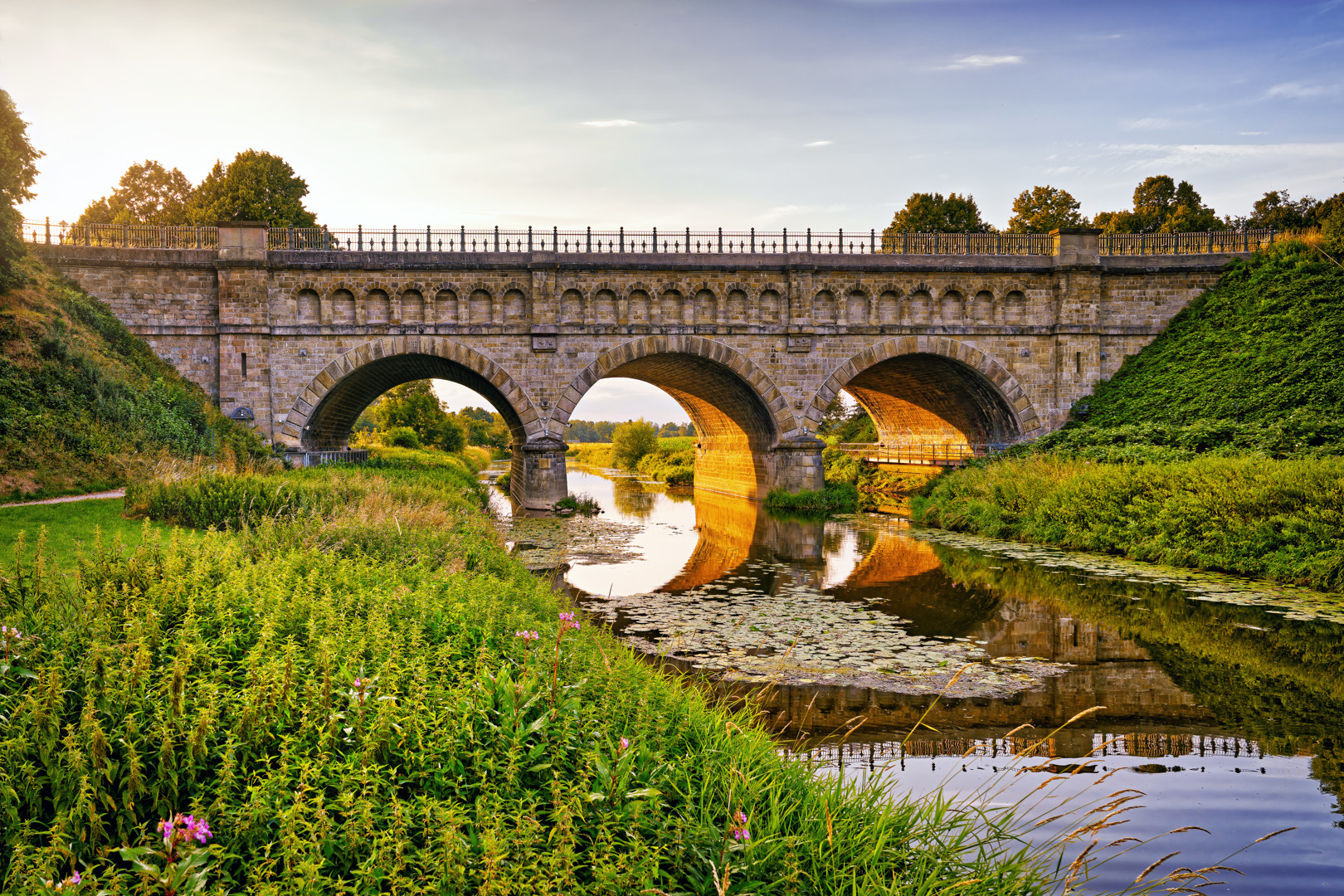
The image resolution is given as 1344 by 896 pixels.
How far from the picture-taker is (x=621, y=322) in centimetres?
2630

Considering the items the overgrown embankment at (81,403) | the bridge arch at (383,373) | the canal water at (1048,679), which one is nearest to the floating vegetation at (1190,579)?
the canal water at (1048,679)

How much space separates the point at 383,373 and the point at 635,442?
35538mm

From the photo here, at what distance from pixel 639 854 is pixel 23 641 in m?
3.65

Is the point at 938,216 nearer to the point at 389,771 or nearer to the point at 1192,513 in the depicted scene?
the point at 1192,513

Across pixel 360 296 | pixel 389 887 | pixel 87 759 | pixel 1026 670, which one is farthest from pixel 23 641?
pixel 360 296

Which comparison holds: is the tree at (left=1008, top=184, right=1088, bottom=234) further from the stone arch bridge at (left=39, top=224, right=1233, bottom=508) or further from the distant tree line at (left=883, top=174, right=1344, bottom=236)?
the stone arch bridge at (left=39, top=224, right=1233, bottom=508)

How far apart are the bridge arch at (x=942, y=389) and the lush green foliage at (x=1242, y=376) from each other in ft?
7.59

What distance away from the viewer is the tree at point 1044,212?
46.5 m

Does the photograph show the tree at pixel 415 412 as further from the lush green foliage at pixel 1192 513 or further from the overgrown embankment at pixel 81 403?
the lush green foliage at pixel 1192 513

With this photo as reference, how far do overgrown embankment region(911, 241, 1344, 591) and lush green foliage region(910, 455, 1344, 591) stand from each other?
0.03 metres

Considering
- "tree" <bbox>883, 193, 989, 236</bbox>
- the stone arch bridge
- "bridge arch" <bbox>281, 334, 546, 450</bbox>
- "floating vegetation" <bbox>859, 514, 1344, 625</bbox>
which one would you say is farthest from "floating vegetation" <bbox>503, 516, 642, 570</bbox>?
"tree" <bbox>883, 193, 989, 236</bbox>

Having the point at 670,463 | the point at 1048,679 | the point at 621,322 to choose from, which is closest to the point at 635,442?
the point at 670,463

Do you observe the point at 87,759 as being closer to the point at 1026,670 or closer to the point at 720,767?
the point at 720,767

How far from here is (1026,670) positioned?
867cm
